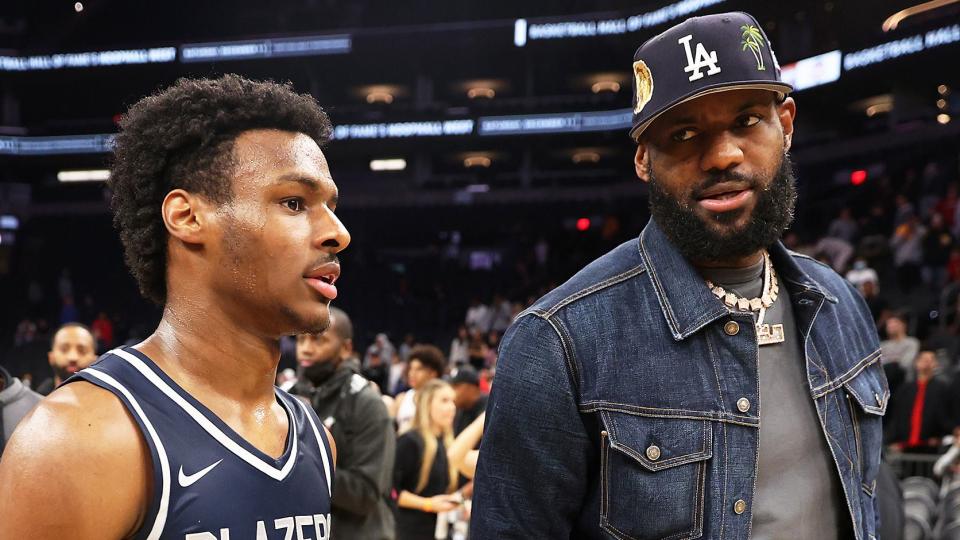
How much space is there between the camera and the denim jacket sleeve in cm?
184

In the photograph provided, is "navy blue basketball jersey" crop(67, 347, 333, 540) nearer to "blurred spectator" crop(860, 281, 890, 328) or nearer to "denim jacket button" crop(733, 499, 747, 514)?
"denim jacket button" crop(733, 499, 747, 514)

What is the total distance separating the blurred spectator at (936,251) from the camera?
505 inches

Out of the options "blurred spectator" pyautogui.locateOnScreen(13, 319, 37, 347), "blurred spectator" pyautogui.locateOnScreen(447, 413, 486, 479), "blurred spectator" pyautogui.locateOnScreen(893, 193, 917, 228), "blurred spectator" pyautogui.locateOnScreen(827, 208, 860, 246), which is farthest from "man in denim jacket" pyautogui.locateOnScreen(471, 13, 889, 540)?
"blurred spectator" pyautogui.locateOnScreen(13, 319, 37, 347)

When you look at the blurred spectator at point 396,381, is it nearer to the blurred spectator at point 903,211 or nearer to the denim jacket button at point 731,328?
the blurred spectator at point 903,211

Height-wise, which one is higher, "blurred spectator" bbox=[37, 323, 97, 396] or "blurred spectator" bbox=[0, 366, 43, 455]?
"blurred spectator" bbox=[37, 323, 97, 396]

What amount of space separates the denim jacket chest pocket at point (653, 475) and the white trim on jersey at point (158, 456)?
80 cm

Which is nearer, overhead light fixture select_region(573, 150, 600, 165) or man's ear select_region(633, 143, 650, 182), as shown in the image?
man's ear select_region(633, 143, 650, 182)

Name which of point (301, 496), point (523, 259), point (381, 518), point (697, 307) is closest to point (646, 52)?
point (697, 307)

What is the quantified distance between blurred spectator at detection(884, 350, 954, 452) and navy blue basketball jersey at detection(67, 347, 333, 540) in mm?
7774

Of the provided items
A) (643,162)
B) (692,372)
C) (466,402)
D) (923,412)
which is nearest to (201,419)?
(692,372)

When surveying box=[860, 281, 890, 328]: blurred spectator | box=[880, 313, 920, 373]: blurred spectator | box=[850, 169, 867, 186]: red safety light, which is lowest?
box=[880, 313, 920, 373]: blurred spectator

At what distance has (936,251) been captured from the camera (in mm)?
12914

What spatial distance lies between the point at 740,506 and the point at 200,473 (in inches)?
39.1

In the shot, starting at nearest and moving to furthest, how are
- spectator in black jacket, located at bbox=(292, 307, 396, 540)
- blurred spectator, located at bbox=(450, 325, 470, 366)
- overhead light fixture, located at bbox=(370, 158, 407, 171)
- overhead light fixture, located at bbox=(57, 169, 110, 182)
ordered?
spectator in black jacket, located at bbox=(292, 307, 396, 540) → blurred spectator, located at bbox=(450, 325, 470, 366) → overhead light fixture, located at bbox=(370, 158, 407, 171) → overhead light fixture, located at bbox=(57, 169, 110, 182)
